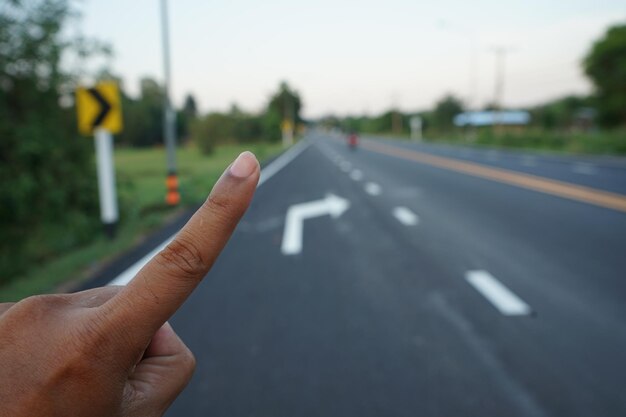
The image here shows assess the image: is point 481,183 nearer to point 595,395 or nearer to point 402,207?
point 402,207

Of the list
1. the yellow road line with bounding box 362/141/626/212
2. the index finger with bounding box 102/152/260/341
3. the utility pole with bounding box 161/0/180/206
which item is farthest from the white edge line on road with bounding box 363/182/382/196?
the index finger with bounding box 102/152/260/341

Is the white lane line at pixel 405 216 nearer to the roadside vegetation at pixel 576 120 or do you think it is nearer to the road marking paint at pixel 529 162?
the roadside vegetation at pixel 576 120

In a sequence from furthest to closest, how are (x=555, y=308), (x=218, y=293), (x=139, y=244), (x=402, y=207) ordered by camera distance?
(x=402, y=207), (x=139, y=244), (x=218, y=293), (x=555, y=308)

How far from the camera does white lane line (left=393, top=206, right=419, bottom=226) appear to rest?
8914 mm

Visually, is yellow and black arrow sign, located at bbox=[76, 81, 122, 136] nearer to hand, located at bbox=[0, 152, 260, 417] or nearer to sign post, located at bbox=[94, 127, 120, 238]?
sign post, located at bbox=[94, 127, 120, 238]

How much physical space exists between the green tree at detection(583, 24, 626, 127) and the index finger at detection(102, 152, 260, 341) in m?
77.7

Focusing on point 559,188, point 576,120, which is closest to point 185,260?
point 559,188

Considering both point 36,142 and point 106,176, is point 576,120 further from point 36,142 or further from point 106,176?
point 36,142

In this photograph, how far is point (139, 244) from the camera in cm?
692

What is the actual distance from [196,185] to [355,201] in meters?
3.89

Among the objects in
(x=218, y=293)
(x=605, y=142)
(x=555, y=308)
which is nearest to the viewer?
(x=555, y=308)

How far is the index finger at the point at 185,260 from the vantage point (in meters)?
0.72

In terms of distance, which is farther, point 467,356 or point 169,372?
point 467,356

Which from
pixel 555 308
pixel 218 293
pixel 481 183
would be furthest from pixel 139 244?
pixel 481 183
